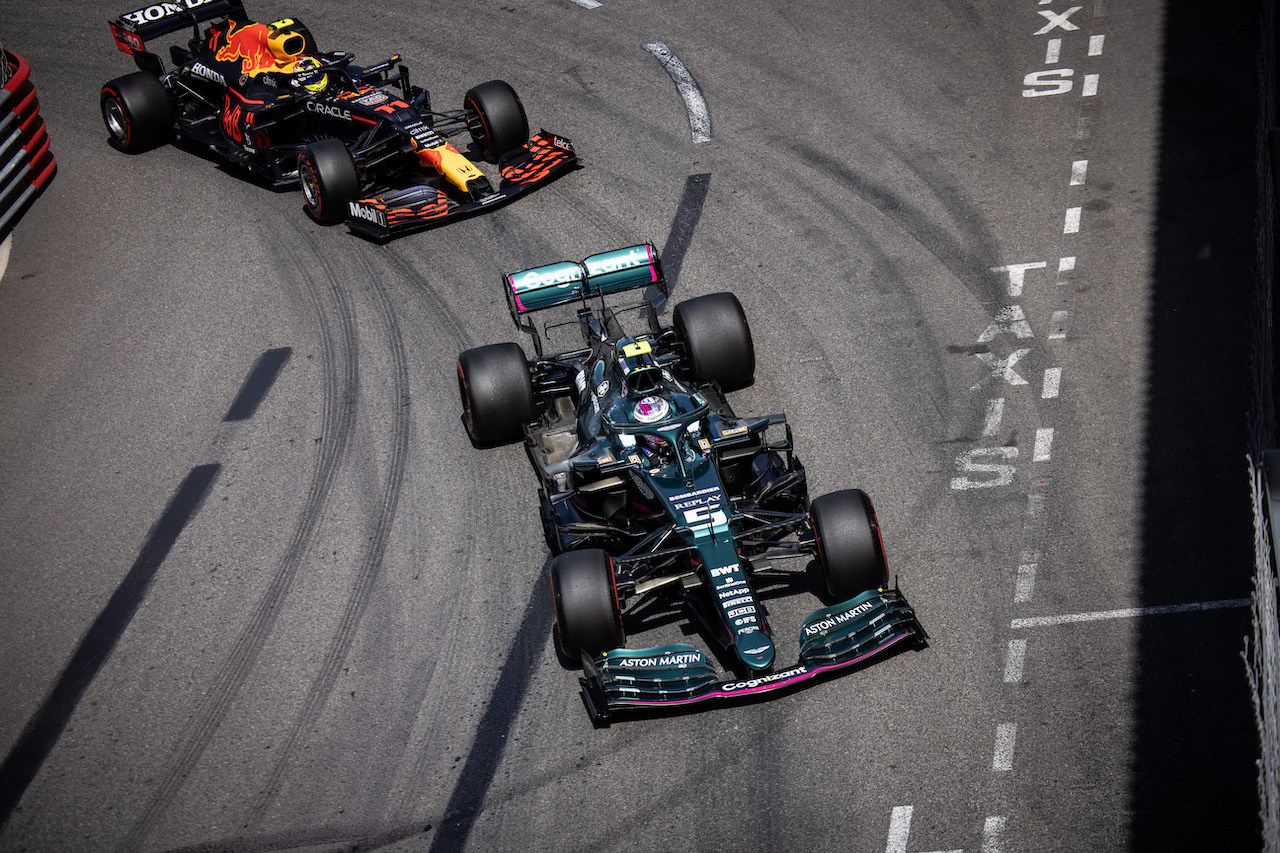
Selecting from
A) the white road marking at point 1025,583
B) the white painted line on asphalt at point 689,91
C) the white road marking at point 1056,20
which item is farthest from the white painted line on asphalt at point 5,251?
the white road marking at point 1056,20

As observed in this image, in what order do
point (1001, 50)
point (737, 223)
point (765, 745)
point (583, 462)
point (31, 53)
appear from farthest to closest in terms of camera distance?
point (31, 53) < point (1001, 50) < point (737, 223) < point (583, 462) < point (765, 745)

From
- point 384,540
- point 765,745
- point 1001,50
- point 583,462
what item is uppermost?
point 1001,50


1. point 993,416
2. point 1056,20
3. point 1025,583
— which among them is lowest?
point 1025,583

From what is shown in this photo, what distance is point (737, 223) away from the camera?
13.4m

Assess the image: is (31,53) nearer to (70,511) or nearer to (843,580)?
(70,511)

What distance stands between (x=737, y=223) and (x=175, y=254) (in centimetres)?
629

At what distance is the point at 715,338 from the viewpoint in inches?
411

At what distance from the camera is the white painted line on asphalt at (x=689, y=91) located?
15.1m

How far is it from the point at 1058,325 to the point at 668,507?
15.6 ft

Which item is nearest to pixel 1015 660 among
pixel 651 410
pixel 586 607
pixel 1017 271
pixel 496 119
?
pixel 586 607

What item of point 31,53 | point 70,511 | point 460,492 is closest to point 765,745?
point 460,492

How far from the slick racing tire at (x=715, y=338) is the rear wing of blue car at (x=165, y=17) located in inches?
351

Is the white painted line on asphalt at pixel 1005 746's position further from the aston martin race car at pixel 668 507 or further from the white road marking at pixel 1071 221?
the white road marking at pixel 1071 221

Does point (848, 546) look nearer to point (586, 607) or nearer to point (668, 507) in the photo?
point (668, 507)
